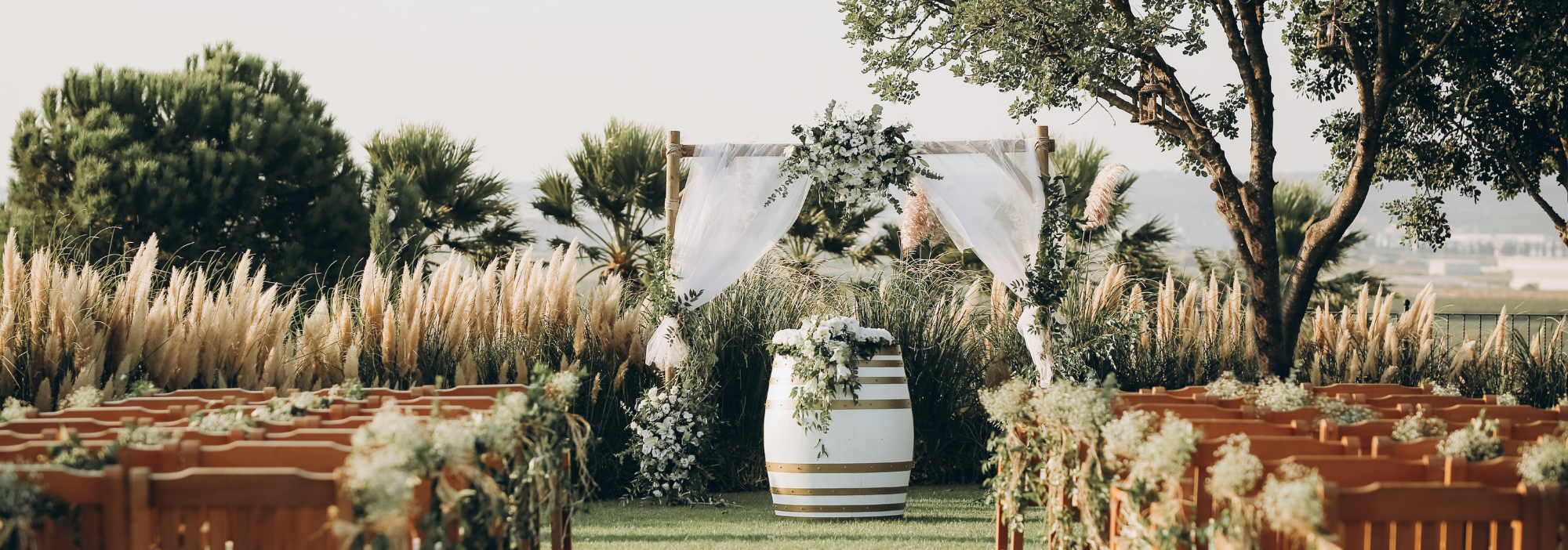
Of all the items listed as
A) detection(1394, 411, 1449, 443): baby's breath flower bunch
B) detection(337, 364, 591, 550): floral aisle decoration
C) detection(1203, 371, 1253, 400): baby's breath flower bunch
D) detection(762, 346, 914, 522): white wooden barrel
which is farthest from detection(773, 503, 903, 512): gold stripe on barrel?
detection(1394, 411, 1449, 443): baby's breath flower bunch

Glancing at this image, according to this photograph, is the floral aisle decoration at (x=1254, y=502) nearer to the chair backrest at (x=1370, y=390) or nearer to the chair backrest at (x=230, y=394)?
the chair backrest at (x=1370, y=390)

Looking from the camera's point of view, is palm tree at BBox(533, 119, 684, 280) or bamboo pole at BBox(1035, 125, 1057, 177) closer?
bamboo pole at BBox(1035, 125, 1057, 177)

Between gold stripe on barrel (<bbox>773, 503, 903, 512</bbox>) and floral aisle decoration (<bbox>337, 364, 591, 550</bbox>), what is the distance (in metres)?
1.96

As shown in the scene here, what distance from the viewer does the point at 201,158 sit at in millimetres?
14367

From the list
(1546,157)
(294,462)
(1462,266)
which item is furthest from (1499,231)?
(294,462)

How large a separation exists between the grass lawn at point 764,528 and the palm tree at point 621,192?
16.8ft

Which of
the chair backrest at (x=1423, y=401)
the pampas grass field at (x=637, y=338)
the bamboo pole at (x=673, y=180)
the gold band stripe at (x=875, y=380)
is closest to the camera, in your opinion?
the chair backrest at (x=1423, y=401)

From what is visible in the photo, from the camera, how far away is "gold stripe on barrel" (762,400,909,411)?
5.07m

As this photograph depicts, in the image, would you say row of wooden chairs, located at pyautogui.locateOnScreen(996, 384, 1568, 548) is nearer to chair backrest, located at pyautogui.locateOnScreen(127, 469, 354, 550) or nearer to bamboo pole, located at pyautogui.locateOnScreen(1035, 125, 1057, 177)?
chair backrest, located at pyautogui.locateOnScreen(127, 469, 354, 550)

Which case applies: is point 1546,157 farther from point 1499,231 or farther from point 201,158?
point 1499,231

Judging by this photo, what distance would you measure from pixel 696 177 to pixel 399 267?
7.32 metres

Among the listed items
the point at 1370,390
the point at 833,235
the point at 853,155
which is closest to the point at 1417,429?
the point at 1370,390

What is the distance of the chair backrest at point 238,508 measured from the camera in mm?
2146

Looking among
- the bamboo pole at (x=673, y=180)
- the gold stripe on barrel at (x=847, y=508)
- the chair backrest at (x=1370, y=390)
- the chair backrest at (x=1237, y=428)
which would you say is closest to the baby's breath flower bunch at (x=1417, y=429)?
the chair backrest at (x=1237, y=428)
